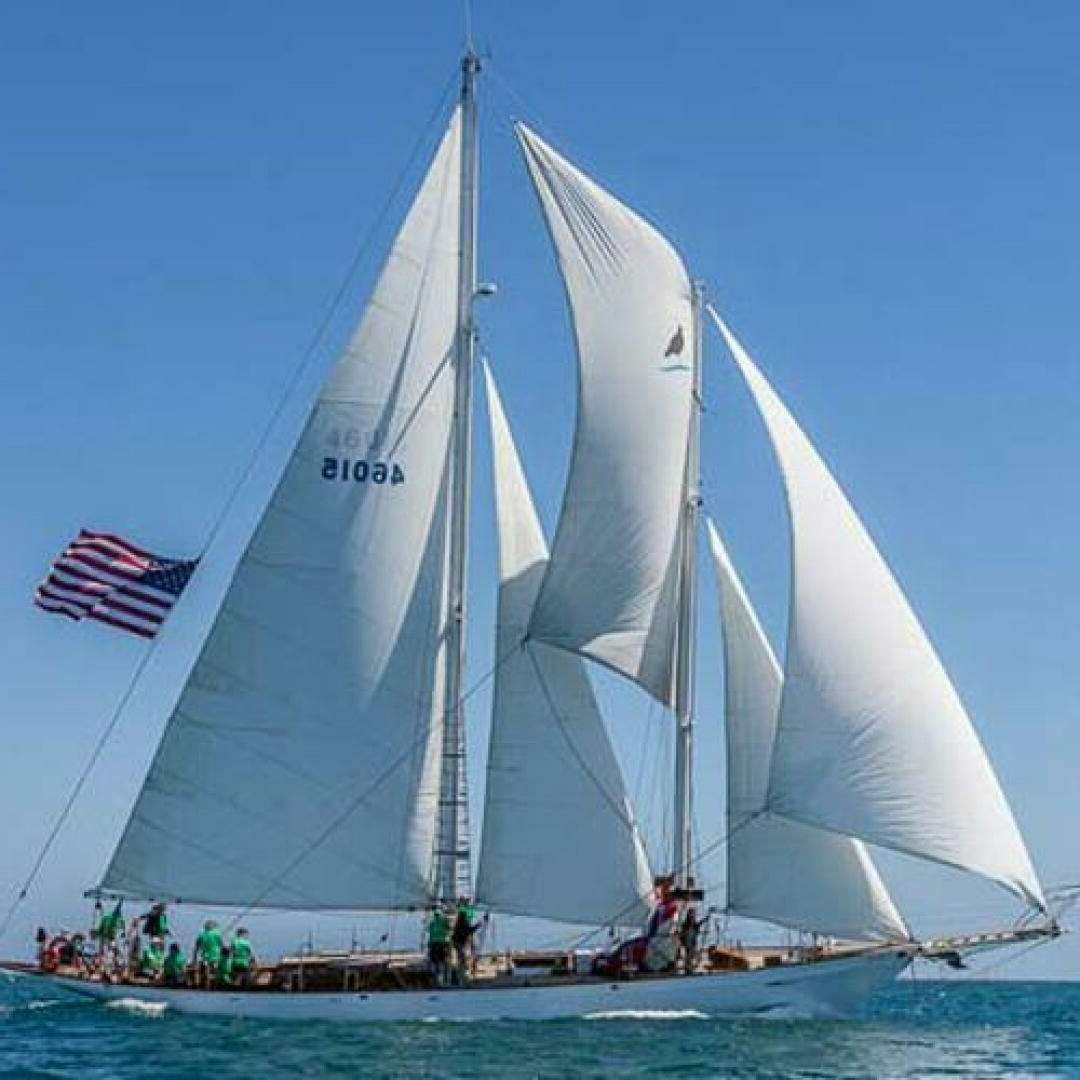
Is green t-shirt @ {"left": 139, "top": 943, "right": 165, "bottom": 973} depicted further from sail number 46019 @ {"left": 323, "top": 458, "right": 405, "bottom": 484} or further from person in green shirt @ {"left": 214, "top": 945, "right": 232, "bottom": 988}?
sail number 46019 @ {"left": 323, "top": 458, "right": 405, "bottom": 484}

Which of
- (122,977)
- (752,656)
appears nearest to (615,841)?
(752,656)

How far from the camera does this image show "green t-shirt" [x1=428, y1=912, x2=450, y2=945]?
3966 cm

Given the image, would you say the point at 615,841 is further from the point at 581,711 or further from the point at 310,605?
the point at 310,605

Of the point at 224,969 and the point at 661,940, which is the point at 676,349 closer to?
the point at 661,940

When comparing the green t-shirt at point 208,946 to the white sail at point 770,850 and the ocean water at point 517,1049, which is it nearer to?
the ocean water at point 517,1049

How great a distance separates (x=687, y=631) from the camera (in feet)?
137

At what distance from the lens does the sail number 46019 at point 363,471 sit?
41.0 meters

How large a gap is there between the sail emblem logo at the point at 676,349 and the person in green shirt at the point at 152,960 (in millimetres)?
14330

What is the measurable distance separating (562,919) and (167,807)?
7.48m

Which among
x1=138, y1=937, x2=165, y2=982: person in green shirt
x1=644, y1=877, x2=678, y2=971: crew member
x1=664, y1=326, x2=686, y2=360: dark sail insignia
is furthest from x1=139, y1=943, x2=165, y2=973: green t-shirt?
x1=664, y1=326, x2=686, y2=360: dark sail insignia

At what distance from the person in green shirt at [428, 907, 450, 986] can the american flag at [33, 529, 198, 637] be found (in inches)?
290

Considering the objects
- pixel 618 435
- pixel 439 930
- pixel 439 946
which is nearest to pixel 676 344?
pixel 618 435

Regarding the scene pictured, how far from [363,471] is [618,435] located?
15.8ft

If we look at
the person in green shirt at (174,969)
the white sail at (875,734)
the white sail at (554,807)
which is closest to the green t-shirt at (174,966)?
the person in green shirt at (174,969)
